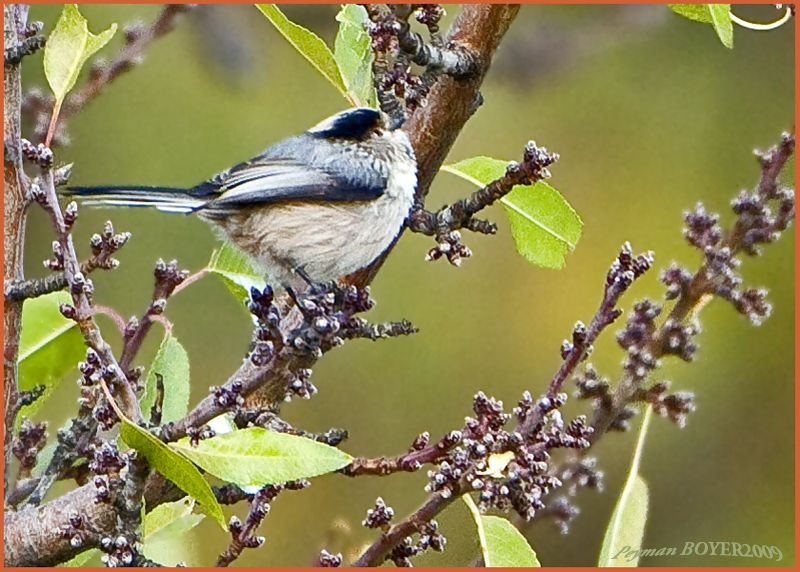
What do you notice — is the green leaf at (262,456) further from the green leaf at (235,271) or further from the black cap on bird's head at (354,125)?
the black cap on bird's head at (354,125)

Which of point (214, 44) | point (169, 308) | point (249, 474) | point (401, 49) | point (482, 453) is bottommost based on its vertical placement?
point (249, 474)

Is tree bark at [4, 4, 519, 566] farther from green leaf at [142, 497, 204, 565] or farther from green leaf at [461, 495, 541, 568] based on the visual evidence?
green leaf at [461, 495, 541, 568]

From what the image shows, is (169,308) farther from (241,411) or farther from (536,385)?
(241,411)

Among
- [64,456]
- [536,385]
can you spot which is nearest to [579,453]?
[64,456]

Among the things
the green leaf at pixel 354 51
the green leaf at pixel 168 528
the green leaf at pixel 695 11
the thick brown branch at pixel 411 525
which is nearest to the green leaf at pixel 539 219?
the green leaf at pixel 354 51

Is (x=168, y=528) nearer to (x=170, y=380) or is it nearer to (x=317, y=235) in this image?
(x=170, y=380)

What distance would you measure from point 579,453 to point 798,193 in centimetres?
41

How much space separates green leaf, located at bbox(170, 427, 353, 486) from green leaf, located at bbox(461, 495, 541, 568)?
7.4 inches

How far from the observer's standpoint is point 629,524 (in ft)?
4.60

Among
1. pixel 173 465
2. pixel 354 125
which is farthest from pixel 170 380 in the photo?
pixel 354 125

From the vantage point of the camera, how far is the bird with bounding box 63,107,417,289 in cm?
177

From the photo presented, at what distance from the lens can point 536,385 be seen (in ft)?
10.5

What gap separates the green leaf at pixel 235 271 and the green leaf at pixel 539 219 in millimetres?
323

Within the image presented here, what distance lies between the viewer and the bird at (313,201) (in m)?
1.77
